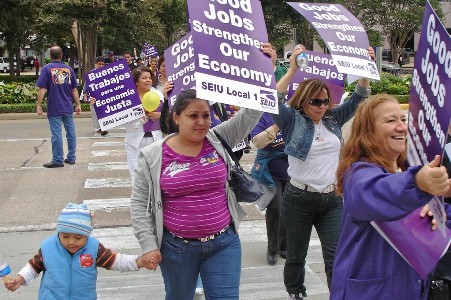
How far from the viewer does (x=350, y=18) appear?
5.56 m

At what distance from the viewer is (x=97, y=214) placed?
8430mm

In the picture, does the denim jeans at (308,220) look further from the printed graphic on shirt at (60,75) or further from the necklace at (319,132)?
the printed graphic on shirt at (60,75)

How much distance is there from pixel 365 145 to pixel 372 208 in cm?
46

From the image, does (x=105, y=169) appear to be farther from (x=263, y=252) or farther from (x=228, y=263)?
(x=228, y=263)

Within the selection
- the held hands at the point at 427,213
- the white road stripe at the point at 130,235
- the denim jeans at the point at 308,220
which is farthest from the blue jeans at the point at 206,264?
the white road stripe at the point at 130,235

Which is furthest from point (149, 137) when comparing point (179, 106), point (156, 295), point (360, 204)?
point (360, 204)

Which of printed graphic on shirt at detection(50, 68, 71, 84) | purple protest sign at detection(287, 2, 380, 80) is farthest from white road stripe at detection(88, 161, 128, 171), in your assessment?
purple protest sign at detection(287, 2, 380, 80)

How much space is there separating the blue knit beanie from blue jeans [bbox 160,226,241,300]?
47 centimetres

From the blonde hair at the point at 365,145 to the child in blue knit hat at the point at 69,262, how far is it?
1461 millimetres

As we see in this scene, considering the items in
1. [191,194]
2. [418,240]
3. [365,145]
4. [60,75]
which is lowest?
[60,75]

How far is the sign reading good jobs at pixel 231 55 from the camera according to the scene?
374cm

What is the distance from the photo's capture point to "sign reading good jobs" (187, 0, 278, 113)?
147 inches

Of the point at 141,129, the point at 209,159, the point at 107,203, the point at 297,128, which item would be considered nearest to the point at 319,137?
A: the point at 297,128

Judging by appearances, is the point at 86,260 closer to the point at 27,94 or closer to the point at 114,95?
the point at 114,95
